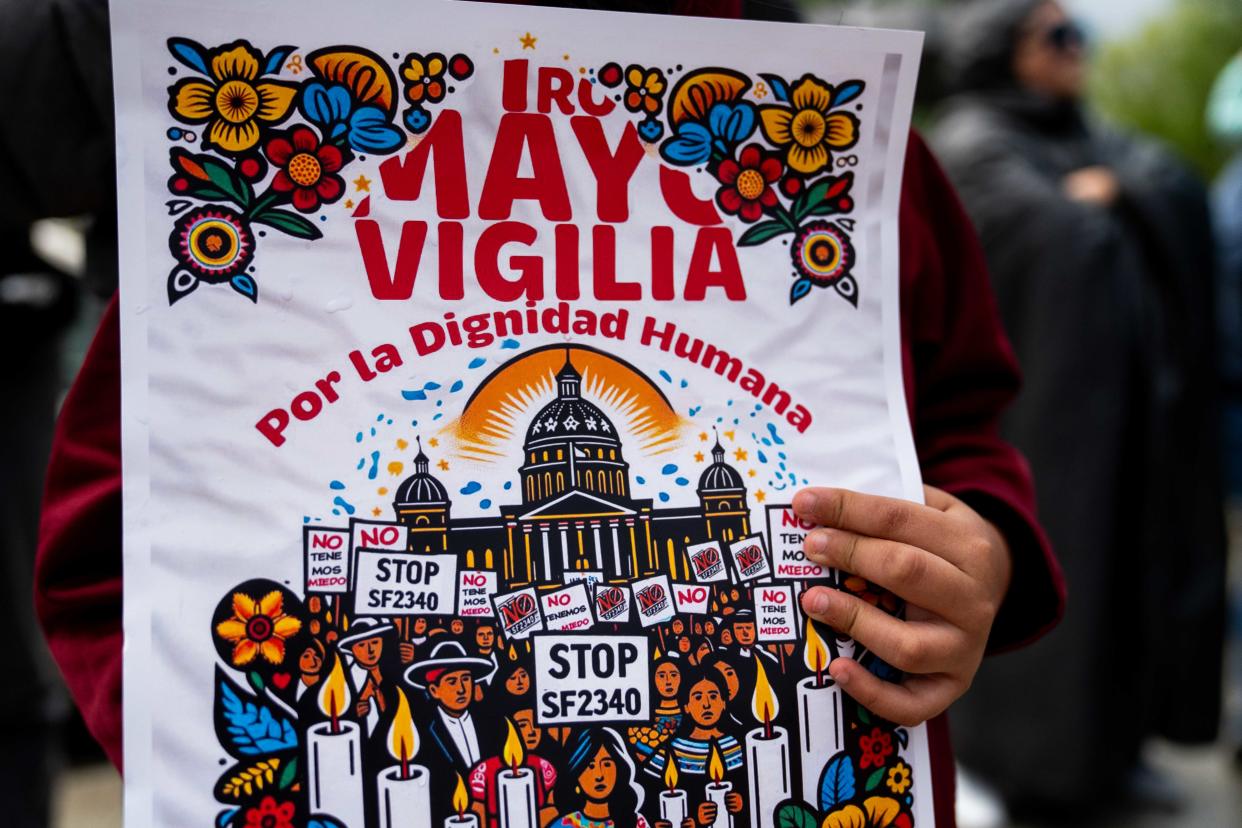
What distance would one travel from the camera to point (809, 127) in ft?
3.22

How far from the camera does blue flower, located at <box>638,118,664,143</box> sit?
940 mm

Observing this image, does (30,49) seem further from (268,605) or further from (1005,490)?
(1005,490)

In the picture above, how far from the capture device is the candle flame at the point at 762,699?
0.89m

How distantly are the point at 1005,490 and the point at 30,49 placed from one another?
968mm

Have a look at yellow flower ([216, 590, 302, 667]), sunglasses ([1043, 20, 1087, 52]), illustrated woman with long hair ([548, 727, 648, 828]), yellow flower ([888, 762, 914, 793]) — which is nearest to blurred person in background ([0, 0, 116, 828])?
yellow flower ([216, 590, 302, 667])

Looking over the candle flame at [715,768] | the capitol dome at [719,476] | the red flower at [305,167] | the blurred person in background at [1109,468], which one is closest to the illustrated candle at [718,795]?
the candle flame at [715,768]

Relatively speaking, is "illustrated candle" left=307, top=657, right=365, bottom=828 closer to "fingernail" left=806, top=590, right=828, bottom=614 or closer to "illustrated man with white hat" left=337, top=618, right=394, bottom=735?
"illustrated man with white hat" left=337, top=618, right=394, bottom=735

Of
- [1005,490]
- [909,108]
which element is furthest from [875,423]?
[909,108]

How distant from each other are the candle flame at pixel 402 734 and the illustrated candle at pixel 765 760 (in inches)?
10.3

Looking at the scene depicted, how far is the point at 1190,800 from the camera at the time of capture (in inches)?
115

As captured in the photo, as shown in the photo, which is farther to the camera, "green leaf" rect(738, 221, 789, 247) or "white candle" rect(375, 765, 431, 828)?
"green leaf" rect(738, 221, 789, 247)

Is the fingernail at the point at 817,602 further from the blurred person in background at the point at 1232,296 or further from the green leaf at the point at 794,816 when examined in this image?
the blurred person in background at the point at 1232,296

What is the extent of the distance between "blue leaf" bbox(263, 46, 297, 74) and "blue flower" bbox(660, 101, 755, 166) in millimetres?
313

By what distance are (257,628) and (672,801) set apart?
0.34 meters
